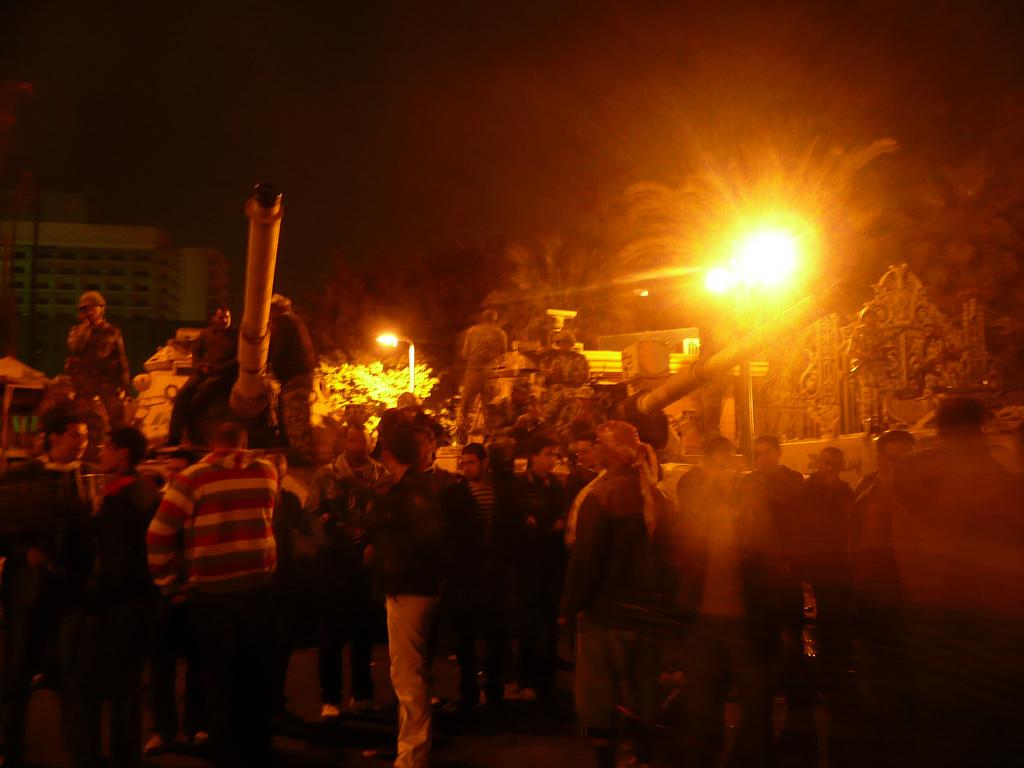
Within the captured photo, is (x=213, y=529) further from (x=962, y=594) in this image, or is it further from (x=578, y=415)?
(x=578, y=415)

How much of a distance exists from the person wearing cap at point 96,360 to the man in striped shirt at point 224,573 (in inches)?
272

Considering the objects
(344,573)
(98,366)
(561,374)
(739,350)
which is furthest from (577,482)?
(561,374)

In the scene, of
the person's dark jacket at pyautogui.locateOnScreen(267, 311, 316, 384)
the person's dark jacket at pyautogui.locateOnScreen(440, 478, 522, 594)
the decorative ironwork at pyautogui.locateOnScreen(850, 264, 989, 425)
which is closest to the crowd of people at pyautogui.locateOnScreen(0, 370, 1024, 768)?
the person's dark jacket at pyautogui.locateOnScreen(440, 478, 522, 594)

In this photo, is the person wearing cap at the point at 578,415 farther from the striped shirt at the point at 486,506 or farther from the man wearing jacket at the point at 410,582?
the man wearing jacket at the point at 410,582

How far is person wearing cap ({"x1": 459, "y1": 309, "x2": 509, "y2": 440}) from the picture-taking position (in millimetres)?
21891

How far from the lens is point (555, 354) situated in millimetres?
21250

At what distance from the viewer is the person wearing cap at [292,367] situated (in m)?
9.02

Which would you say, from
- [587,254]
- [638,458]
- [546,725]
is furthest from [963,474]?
[587,254]

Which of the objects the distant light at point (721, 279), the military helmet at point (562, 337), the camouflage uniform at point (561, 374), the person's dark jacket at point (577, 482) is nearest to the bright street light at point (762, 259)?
the distant light at point (721, 279)

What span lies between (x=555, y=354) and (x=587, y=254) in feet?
76.8

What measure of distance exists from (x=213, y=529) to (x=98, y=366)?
7.66 m

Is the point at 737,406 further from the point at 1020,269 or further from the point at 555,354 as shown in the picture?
the point at 1020,269

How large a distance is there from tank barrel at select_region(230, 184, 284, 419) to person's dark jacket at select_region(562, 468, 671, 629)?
10.3 feet

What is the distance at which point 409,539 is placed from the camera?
5.73m
